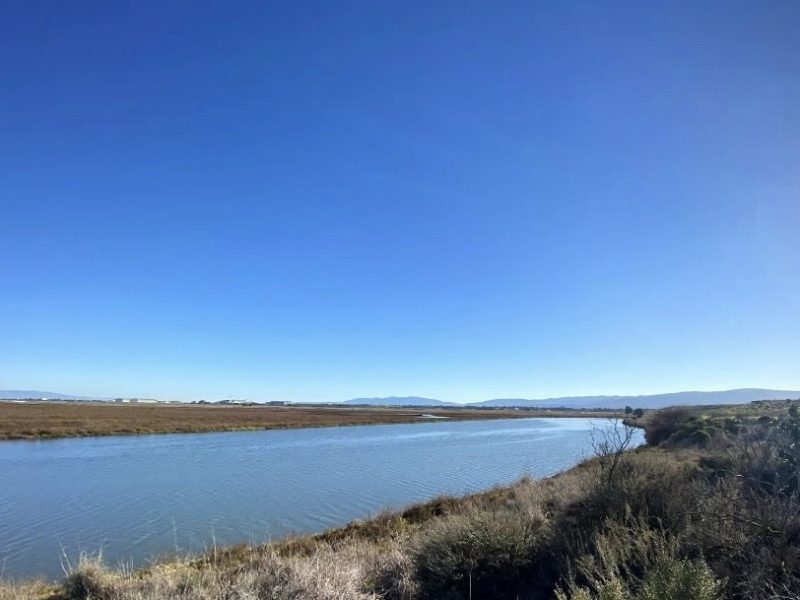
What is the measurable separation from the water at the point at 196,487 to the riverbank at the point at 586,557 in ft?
10.7

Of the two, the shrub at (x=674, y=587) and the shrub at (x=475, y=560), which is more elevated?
the shrub at (x=674, y=587)

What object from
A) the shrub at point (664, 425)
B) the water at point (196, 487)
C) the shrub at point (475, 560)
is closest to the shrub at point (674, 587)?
the shrub at point (475, 560)

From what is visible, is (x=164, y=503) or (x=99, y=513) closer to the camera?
(x=99, y=513)

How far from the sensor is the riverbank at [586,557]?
5.30 m

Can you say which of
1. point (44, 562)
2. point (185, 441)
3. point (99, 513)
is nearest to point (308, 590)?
point (44, 562)

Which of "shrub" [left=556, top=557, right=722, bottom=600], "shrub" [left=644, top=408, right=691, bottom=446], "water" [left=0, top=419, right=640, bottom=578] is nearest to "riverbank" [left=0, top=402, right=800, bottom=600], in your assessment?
"shrub" [left=556, top=557, right=722, bottom=600]

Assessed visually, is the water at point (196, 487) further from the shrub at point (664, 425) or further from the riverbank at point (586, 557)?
the shrub at point (664, 425)

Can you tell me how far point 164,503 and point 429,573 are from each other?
14.8 metres

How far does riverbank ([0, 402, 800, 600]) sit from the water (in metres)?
3.25

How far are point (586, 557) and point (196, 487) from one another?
1967 cm

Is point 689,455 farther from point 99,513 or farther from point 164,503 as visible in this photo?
point 99,513

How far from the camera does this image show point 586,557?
6203mm

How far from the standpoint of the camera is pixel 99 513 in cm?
1745

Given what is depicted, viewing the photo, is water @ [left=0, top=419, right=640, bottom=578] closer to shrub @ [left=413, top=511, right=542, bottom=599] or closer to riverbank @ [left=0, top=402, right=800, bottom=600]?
riverbank @ [left=0, top=402, right=800, bottom=600]
